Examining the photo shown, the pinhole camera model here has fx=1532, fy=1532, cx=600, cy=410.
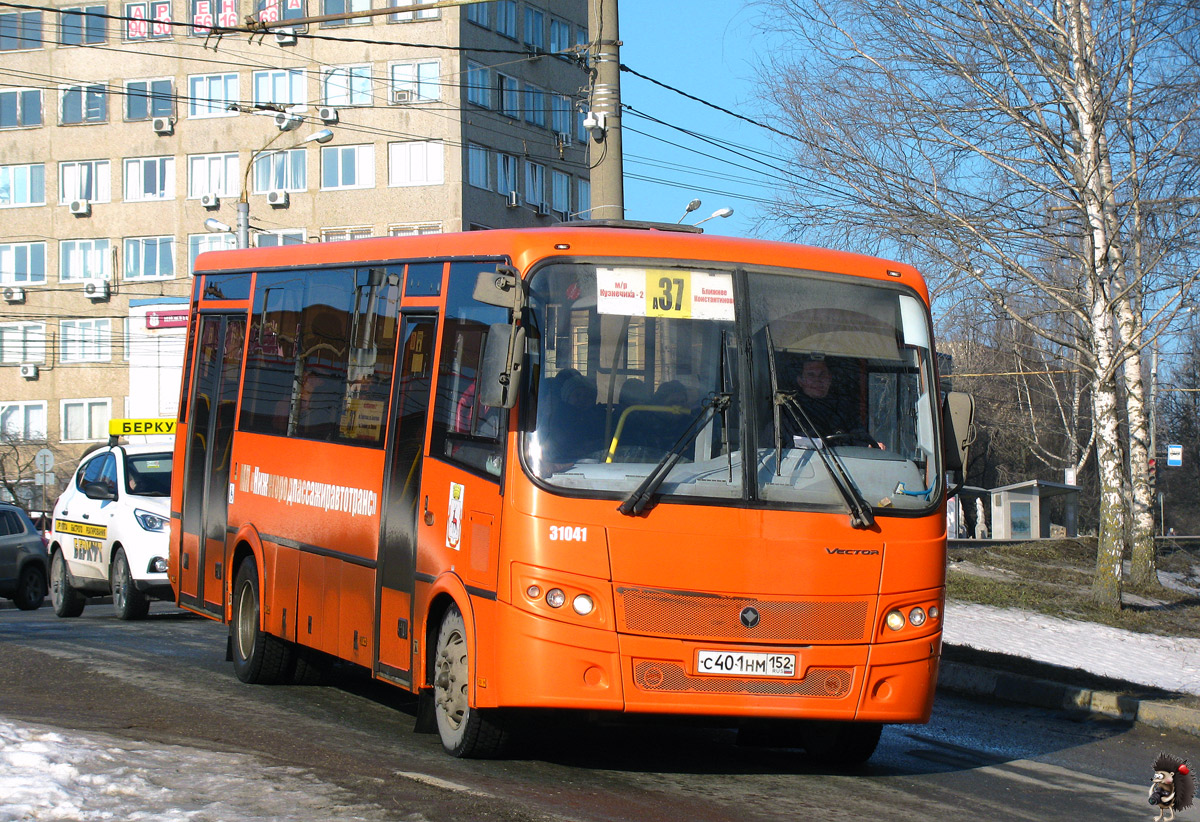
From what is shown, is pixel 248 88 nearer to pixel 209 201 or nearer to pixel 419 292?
pixel 209 201

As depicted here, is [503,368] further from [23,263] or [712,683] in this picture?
[23,263]

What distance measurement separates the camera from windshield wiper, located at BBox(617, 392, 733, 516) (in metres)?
7.25

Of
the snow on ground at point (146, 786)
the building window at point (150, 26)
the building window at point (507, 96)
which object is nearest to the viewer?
the snow on ground at point (146, 786)

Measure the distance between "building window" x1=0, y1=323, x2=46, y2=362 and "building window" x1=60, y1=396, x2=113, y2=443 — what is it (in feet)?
7.56

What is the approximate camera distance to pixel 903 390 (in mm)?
8086

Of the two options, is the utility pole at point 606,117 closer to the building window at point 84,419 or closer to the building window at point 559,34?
the building window at point 559,34

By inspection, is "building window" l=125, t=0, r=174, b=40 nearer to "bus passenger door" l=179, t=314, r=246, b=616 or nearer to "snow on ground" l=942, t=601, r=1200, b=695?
"snow on ground" l=942, t=601, r=1200, b=695

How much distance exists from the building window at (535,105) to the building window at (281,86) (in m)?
8.24

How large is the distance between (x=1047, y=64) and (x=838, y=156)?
8.88ft

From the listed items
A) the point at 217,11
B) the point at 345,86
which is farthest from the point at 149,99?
the point at 345,86

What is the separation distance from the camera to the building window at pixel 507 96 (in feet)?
185

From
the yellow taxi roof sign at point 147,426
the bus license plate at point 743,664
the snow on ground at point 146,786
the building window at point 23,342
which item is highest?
the building window at point 23,342

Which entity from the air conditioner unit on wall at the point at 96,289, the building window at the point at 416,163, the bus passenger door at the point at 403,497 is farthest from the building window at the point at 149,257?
the bus passenger door at the point at 403,497

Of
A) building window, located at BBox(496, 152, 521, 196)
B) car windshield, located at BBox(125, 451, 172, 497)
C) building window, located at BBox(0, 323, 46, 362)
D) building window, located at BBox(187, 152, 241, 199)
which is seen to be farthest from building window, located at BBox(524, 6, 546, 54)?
car windshield, located at BBox(125, 451, 172, 497)
